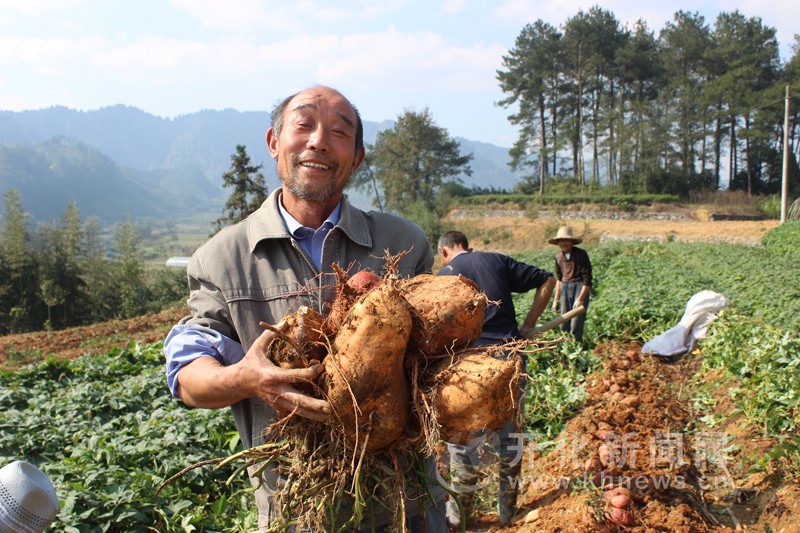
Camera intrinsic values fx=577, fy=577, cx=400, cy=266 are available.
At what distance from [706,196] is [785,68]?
41.8ft

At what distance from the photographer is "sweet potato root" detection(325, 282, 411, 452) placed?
59.1 inches

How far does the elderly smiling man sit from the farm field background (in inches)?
15.9

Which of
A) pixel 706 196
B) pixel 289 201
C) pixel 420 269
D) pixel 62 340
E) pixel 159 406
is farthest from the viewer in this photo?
pixel 706 196

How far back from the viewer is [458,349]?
1.74 m

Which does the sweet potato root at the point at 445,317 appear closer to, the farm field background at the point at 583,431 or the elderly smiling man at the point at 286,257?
the elderly smiling man at the point at 286,257

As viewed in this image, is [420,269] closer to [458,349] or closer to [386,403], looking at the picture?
[458,349]

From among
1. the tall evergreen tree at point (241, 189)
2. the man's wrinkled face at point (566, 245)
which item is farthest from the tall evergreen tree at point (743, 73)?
the man's wrinkled face at point (566, 245)

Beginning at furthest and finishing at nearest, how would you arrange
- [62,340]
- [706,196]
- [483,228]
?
[706,196]
[483,228]
[62,340]

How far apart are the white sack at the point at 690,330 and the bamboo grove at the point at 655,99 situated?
131 ft

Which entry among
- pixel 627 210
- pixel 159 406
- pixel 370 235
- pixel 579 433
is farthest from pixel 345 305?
pixel 627 210

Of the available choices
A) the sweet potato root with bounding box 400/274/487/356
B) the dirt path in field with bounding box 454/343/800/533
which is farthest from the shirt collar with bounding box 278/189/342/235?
the dirt path in field with bounding box 454/343/800/533

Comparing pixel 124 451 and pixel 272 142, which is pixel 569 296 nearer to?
pixel 124 451

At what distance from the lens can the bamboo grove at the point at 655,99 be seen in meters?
43.8

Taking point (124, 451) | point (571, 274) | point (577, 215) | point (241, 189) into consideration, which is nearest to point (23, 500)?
point (124, 451)
